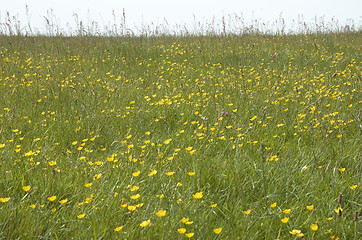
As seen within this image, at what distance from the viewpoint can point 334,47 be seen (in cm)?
691

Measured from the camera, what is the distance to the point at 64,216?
171cm

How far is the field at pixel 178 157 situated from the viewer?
1.59 meters

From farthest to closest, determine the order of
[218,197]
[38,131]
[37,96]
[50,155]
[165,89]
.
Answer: [165,89] < [37,96] < [38,131] < [50,155] < [218,197]

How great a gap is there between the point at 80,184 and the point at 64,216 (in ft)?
0.95

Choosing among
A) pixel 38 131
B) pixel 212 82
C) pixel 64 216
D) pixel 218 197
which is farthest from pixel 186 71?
pixel 64 216

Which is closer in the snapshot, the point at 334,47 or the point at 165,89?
the point at 165,89

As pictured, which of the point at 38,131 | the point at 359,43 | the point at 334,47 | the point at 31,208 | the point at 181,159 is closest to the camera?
the point at 31,208

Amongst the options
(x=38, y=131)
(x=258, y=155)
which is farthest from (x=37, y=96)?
(x=258, y=155)

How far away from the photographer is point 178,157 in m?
2.38

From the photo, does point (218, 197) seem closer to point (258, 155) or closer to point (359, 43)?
point (258, 155)


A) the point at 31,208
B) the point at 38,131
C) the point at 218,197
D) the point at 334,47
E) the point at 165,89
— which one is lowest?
the point at 218,197

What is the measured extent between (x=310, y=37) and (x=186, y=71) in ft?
14.3

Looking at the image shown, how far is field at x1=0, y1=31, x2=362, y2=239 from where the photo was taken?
159 cm

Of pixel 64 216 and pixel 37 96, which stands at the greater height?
pixel 37 96
